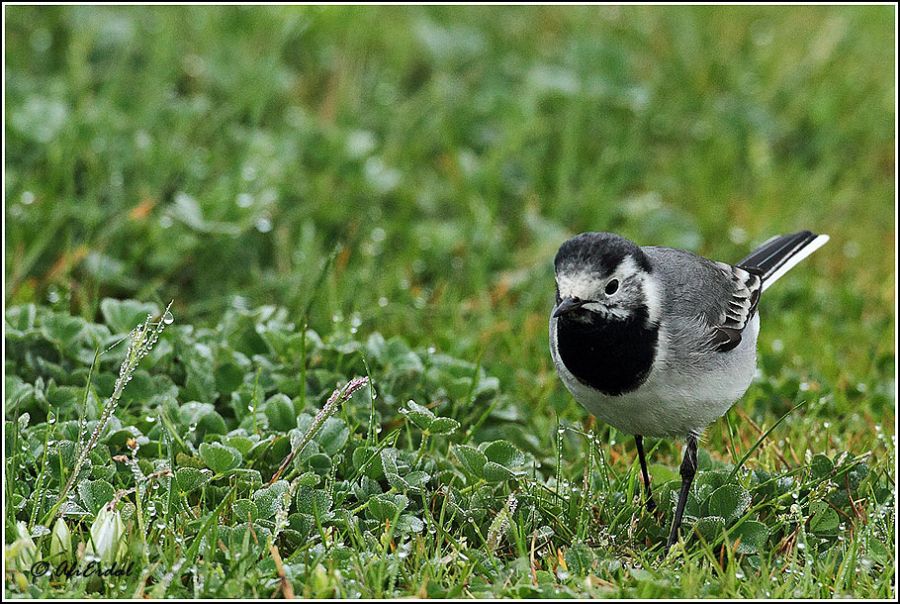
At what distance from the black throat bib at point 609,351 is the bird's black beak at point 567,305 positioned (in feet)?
0.25

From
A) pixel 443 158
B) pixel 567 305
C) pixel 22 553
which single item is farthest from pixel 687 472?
pixel 443 158

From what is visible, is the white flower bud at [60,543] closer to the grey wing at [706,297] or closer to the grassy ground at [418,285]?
the grassy ground at [418,285]

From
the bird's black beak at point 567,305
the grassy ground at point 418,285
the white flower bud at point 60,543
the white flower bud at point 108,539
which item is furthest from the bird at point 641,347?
the white flower bud at point 60,543

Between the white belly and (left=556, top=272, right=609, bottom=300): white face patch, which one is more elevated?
(left=556, top=272, right=609, bottom=300): white face patch

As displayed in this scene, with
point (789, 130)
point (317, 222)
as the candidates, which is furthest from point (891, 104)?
point (317, 222)

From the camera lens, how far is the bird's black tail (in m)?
4.66

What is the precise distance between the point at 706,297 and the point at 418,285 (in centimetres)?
210

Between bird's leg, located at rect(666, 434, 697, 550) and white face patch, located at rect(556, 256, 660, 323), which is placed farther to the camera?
bird's leg, located at rect(666, 434, 697, 550)

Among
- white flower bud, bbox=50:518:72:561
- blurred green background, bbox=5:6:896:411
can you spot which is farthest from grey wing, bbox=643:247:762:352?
white flower bud, bbox=50:518:72:561

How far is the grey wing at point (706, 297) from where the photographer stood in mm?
3859

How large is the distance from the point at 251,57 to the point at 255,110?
67 cm

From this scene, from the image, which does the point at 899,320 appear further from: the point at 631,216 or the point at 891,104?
the point at 891,104

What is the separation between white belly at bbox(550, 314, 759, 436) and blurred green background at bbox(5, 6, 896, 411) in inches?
38.7

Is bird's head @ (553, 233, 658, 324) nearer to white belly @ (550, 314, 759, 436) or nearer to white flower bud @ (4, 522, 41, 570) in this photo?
white belly @ (550, 314, 759, 436)
